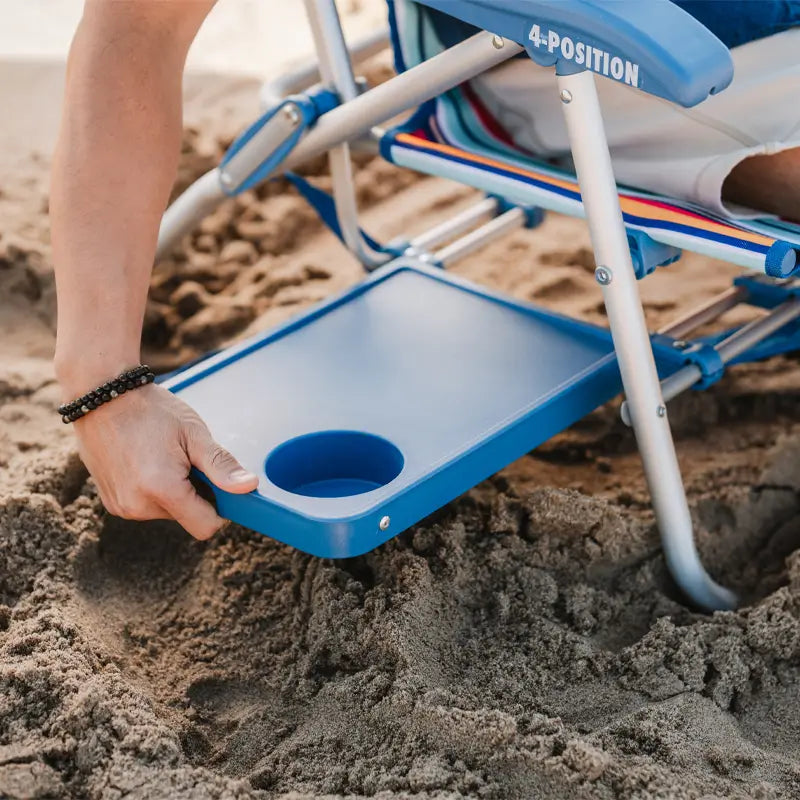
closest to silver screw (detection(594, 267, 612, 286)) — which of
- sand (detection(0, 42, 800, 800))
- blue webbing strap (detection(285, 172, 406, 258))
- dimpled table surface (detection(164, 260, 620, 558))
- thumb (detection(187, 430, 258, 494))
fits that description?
dimpled table surface (detection(164, 260, 620, 558))

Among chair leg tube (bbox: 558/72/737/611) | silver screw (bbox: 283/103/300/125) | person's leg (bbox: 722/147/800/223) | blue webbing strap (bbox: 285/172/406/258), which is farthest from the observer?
blue webbing strap (bbox: 285/172/406/258)

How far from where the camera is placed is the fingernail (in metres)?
1.08

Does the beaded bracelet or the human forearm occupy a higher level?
the human forearm

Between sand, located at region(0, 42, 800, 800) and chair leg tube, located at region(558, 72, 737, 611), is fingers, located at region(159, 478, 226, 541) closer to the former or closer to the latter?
sand, located at region(0, 42, 800, 800)

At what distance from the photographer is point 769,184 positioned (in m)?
1.23

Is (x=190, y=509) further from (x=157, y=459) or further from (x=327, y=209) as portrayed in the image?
(x=327, y=209)

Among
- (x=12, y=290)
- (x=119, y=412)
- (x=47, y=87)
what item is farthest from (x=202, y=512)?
(x=47, y=87)

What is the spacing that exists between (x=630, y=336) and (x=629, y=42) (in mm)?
293

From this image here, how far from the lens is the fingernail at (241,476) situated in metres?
1.08

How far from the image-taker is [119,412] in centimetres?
111

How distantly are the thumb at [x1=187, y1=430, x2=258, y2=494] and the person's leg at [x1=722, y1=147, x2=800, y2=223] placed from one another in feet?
2.02

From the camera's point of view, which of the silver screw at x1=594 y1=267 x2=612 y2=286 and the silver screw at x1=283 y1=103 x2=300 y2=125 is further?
the silver screw at x1=283 y1=103 x2=300 y2=125

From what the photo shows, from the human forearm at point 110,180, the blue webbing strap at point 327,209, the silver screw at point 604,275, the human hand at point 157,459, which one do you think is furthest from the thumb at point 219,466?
the blue webbing strap at point 327,209

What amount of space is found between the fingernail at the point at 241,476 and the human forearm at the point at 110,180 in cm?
16
